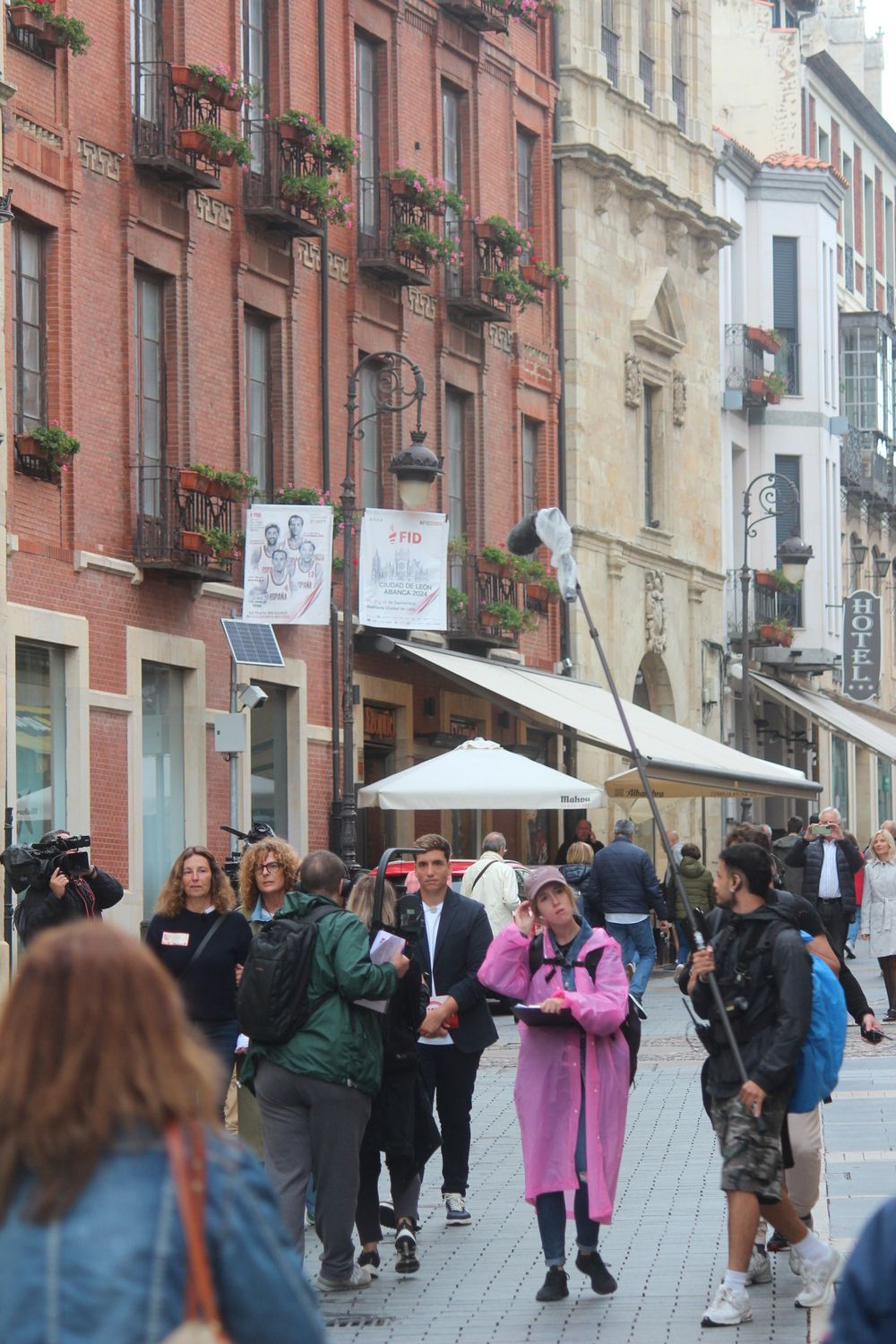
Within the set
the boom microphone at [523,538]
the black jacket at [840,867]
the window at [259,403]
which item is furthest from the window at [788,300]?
the boom microphone at [523,538]

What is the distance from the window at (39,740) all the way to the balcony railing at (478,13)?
507 inches

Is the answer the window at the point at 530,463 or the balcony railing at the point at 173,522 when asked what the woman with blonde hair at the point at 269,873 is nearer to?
the balcony railing at the point at 173,522

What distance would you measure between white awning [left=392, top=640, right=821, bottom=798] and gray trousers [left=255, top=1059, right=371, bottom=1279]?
17790 mm

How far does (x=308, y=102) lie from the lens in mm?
27953

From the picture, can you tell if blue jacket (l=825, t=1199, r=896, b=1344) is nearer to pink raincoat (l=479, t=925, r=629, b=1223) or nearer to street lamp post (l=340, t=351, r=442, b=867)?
pink raincoat (l=479, t=925, r=629, b=1223)

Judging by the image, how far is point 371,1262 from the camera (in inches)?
437

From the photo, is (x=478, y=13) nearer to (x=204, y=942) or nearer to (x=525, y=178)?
(x=525, y=178)

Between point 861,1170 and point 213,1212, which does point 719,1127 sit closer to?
point 861,1170

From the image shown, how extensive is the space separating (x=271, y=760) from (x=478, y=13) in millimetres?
10771

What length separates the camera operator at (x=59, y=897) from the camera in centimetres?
1452

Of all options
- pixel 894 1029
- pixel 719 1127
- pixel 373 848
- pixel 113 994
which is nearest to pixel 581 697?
pixel 373 848

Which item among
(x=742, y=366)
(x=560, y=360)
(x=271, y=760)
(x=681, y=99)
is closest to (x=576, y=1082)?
(x=271, y=760)

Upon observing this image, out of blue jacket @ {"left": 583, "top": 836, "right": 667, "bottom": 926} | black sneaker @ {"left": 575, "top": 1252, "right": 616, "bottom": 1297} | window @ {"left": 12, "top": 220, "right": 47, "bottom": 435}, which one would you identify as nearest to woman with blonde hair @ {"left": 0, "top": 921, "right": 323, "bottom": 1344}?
black sneaker @ {"left": 575, "top": 1252, "right": 616, "bottom": 1297}

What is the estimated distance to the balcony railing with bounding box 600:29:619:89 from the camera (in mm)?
38062
